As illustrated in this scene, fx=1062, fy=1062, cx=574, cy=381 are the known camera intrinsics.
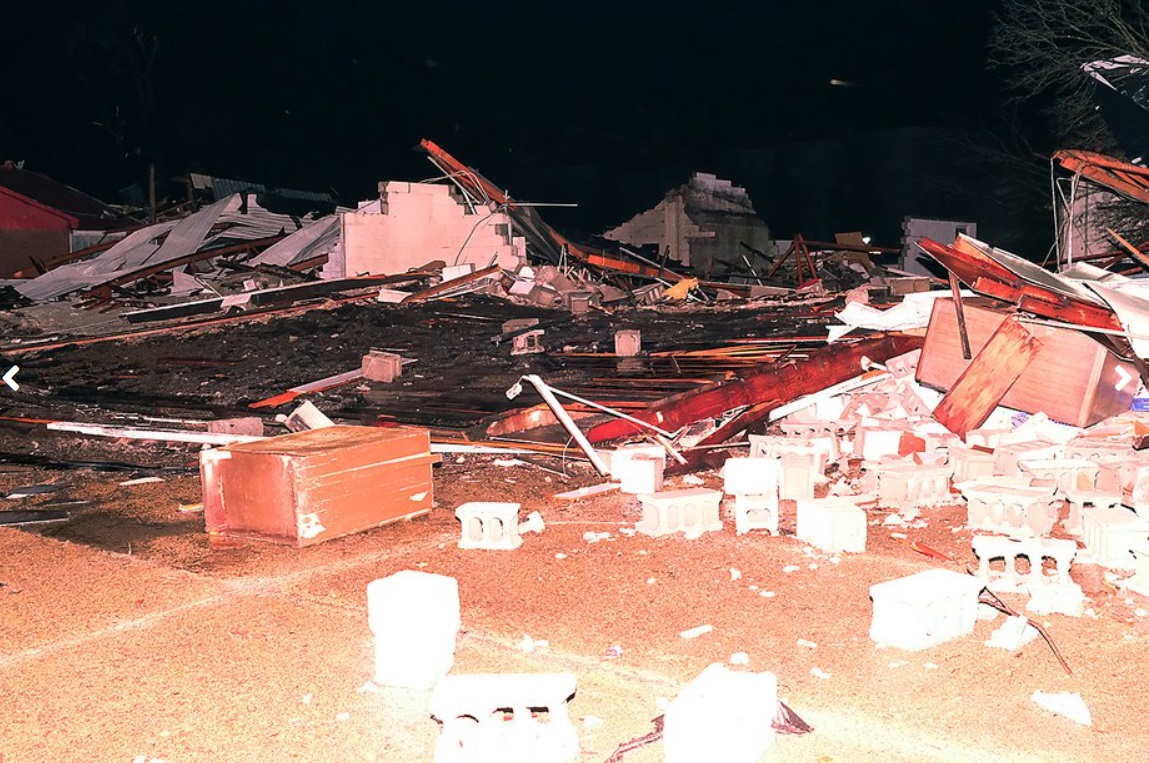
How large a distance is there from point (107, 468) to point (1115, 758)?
22.7 feet

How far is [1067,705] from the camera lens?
132 inches

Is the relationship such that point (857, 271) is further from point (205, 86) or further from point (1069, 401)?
point (205, 86)

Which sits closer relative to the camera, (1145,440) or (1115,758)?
(1115,758)

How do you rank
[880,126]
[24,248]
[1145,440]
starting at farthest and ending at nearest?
[880,126] → [24,248] → [1145,440]

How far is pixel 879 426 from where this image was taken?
24.6 ft

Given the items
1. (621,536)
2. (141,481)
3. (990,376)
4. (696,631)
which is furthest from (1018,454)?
(141,481)

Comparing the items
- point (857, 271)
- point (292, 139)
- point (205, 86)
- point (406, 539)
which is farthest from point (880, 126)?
point (406, 539)

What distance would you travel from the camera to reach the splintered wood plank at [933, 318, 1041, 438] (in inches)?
281

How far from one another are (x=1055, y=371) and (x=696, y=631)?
4209 mm

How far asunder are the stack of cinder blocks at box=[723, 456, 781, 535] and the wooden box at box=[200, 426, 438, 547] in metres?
1.79

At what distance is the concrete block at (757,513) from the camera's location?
5.66 m

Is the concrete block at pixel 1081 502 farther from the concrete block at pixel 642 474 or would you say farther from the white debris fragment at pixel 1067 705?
the concrete block at pixel 642 474

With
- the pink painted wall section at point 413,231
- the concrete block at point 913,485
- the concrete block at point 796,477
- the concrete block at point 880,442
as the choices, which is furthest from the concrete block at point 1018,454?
the pink painted wall section at point 413,231

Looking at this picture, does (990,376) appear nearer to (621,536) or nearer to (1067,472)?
(1067,472)
